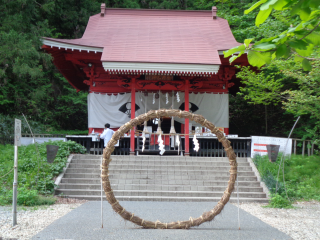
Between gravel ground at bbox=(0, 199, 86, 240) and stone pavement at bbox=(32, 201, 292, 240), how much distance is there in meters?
0.23

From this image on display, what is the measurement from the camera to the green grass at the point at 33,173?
22.0 feet

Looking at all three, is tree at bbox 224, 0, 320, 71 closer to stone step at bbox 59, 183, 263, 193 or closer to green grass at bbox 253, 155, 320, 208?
green grass at bbox 253, 155, 320, 208

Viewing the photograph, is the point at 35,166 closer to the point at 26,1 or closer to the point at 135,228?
the point at 135,228

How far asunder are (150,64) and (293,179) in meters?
5.94

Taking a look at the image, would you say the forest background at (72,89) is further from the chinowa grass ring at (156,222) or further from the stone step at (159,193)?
the chinowa grass ring at (156,222)

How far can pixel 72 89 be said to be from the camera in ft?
61.6

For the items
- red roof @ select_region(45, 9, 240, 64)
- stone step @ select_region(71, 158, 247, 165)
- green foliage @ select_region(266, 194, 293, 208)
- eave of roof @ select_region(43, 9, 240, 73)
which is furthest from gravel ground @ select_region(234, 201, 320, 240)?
red roof @ select_region(45, 9, 240, 64)

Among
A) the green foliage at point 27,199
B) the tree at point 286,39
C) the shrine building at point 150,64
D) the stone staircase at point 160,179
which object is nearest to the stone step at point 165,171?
the stone staircase at point 160,179

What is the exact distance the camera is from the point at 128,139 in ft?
36.9

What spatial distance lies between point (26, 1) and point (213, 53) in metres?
10.3

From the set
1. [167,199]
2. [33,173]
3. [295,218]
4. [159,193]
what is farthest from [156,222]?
[33,173]

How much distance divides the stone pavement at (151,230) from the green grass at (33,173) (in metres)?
1.28

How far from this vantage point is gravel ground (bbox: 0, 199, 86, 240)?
4484 millimetres

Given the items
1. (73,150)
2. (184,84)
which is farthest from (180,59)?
(73,150)
